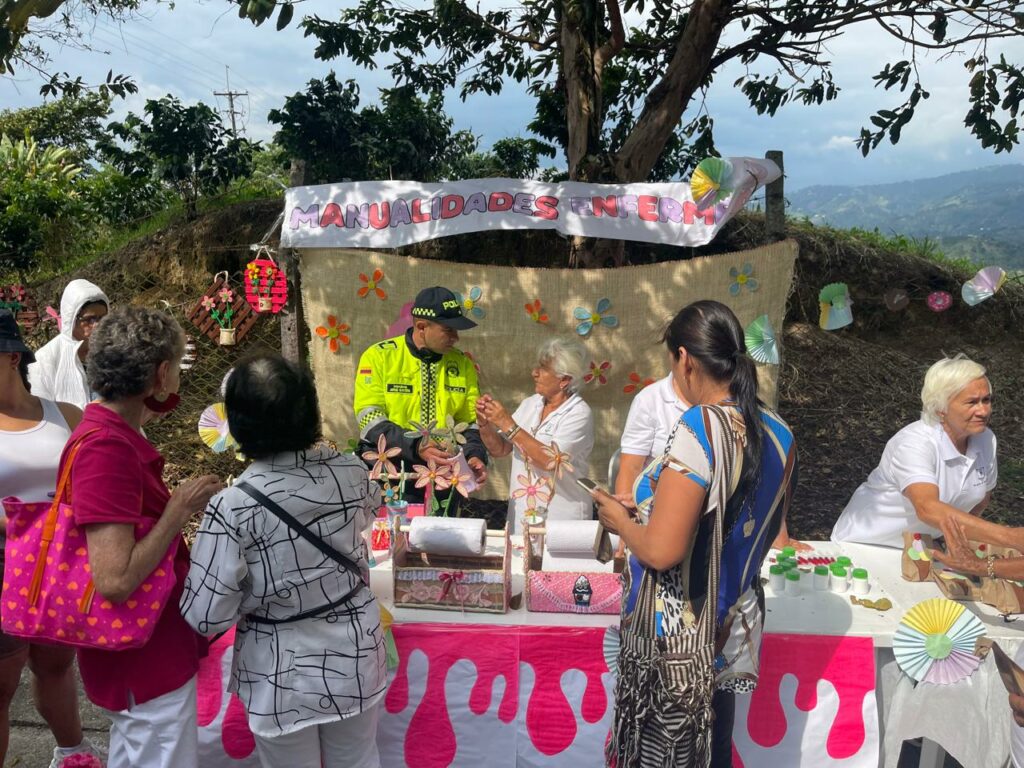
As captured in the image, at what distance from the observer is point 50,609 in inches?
67.8

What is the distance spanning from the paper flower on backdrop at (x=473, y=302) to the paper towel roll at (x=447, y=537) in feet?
8.12

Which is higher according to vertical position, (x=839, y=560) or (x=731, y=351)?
(x=731, y=351)

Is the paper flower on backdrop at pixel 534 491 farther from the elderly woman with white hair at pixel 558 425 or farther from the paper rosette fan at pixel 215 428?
the paper rosette fan at pixel 215 428

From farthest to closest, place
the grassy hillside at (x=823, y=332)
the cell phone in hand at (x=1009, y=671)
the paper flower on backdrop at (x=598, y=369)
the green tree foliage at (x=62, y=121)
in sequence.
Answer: the green tree foliage at (x=62, y=121) < the grassy hillside at (x=823, y=332) < the paper flower on backdrop at (x=598, y=369) < the cell phone in hand at (x=1009, y=671)

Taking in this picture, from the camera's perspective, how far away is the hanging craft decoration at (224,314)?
218 inches

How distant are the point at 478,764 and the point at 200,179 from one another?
6.24 metres

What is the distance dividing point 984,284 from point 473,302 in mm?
2637

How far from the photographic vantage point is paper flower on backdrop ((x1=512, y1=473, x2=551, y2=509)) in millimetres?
2605

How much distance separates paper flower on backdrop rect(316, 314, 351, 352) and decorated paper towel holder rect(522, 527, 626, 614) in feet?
8.98

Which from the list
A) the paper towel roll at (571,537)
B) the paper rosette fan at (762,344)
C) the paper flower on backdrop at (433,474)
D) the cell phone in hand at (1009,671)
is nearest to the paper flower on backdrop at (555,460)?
the paper towel roll at (571,537)

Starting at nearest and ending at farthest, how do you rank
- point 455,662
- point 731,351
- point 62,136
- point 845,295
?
point 731,351, point 455,662, point 845,295, point 62,136

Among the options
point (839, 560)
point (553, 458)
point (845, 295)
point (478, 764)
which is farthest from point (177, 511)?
point (845, 295)

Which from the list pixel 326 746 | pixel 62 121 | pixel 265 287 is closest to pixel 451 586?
pixel 326 746

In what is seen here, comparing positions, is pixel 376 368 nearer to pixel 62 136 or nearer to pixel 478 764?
pixel 478 764
